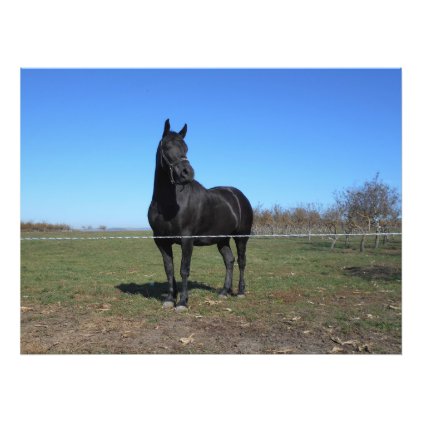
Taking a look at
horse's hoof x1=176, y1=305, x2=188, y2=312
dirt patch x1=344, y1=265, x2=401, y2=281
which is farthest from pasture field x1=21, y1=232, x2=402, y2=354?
dirt patch x1=344, y1=265, x2=401, y2=281

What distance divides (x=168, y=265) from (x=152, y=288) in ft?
7.69

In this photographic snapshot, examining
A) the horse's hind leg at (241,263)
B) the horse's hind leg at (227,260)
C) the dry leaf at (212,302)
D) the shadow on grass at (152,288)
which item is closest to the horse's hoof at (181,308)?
the dry leaf at (212,302)

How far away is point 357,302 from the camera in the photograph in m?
6.89

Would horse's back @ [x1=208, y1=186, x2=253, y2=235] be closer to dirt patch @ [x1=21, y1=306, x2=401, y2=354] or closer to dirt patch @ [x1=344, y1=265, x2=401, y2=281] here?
dirt patch @ [x1=21, y1=306, x2=401, y2=354]

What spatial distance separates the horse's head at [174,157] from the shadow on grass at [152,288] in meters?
2.89

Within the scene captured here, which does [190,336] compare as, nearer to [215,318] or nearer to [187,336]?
[187,336]

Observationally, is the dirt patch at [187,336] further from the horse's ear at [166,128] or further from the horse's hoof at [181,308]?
the horse's ear at [166,128]

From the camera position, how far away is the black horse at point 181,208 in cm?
519

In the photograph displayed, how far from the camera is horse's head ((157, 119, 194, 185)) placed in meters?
4.99

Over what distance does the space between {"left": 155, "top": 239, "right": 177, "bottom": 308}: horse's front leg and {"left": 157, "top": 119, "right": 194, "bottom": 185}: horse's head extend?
128cm

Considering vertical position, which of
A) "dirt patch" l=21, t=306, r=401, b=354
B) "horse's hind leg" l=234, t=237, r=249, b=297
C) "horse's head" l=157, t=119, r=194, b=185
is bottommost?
"dirt patch" l=21, t=306, r=401, b=354

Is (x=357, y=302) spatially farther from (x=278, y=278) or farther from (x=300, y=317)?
(x=278, y=278)

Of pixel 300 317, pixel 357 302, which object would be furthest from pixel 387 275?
pixel 300 317

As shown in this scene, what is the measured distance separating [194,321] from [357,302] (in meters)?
3.65
